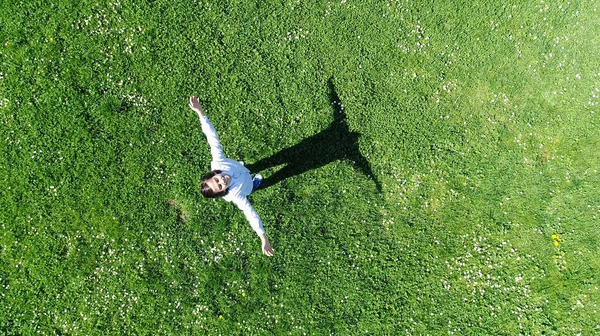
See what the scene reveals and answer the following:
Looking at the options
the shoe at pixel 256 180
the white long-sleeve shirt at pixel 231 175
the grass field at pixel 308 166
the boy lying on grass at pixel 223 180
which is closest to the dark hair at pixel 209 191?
the boy lying on grass at pixel 223 180

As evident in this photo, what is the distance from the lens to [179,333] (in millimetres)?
9047

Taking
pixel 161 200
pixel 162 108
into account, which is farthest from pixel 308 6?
pixel 161 200

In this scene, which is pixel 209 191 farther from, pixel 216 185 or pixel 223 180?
pixel 223 180

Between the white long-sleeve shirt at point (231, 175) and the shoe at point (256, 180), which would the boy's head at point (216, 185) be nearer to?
the white long-sleeve shirt at point (231, 175)

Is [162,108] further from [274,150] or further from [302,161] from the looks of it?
[302,161]

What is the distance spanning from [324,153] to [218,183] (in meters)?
3.62

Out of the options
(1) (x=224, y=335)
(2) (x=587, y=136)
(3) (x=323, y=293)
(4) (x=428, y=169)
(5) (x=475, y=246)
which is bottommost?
(1) (x=224, y=335)

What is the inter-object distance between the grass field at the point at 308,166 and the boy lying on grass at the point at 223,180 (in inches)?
79.1

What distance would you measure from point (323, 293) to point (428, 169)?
365 centimetres

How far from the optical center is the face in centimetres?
636

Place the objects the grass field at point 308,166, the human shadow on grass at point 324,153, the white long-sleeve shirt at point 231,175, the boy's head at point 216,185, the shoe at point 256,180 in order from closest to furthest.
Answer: the boy's head at point 216,185, the white long-sleeve shirt at point 231,175, the shoe at point 256,180, the grass field at point 308,166, the human shadow on grass at point 324,153

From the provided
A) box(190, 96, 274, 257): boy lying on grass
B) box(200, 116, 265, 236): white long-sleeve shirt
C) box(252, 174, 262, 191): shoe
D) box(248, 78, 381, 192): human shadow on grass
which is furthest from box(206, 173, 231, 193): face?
box(248, 78, 381, 192): human shadow on grass

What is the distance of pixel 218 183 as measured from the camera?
6.36m

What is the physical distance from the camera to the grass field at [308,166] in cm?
912
